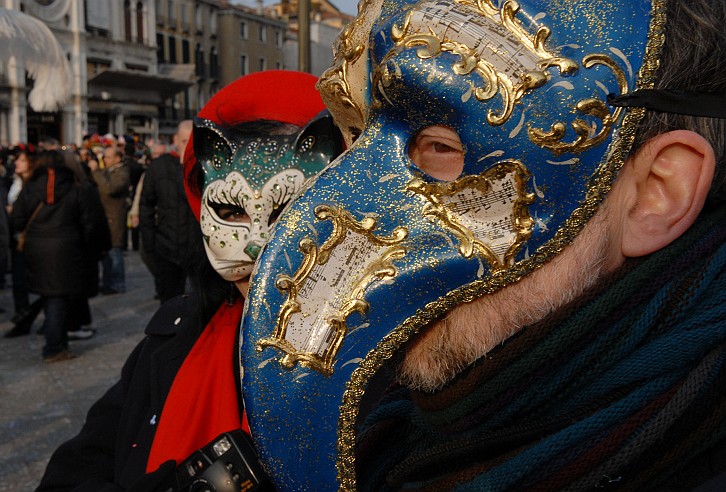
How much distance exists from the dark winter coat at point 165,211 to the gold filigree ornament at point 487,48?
18.1 feet

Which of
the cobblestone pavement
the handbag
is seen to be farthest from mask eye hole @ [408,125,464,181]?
the handbag

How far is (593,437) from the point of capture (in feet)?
3.01

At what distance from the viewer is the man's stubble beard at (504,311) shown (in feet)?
3.17

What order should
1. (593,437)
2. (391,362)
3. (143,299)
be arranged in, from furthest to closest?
1. (143,299)
2. (391,362)
3. (593,437)

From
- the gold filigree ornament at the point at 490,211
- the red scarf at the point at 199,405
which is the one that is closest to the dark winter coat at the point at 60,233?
the red scarf at the point at 199,405

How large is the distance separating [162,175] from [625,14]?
20.0ft

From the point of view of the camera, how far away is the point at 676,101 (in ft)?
3.07

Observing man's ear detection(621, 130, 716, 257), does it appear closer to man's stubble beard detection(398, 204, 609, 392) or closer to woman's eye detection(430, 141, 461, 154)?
man's stubble beard detection(398, 204, 609, 392)

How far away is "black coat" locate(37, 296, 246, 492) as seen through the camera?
183 cm

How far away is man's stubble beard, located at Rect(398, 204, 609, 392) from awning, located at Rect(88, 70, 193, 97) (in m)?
35.2

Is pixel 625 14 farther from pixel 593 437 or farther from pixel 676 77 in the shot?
pixel 593 437

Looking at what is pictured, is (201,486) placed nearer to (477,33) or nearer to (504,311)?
(504,311)

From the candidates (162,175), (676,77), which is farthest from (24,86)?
(676,77)

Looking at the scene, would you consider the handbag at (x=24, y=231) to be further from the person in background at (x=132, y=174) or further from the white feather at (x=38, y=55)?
the person in background at (x=132, y=174)
